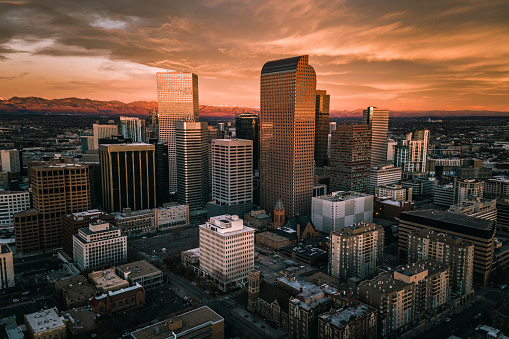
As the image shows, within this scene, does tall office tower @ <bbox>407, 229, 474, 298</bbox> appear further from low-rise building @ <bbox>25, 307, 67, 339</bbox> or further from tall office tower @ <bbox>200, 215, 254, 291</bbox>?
low-rise building @ <bbox>25, 307, 67, 339</bbox>

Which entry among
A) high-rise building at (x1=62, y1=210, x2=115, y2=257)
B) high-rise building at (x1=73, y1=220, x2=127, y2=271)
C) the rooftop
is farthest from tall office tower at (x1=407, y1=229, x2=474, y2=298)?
high-rise building at (x1=62, y1=210, x2=115, y2=257)

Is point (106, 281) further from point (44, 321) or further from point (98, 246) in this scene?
point (44, 321)

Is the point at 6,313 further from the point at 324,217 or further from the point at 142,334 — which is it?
the point at 324,217

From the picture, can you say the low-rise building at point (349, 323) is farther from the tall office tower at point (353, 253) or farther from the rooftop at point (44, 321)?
the rooftop at point (44, 321)

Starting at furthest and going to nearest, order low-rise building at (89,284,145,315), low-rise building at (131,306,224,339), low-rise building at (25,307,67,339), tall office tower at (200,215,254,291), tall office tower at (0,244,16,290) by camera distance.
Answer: tall office tower at (200,215,254,291) < tall office tower at (0,244,16,290) < low-rise building at (89,284,145,315) < low-rise building at (25,307,67,339) < low-rise building at (131,306,224,339)

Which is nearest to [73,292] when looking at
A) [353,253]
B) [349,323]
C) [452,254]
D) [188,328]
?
[188,328]

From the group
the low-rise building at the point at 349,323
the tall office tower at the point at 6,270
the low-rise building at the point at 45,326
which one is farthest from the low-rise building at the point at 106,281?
the low-rise building at the point at 349,323

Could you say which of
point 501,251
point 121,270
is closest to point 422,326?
point 501,251
